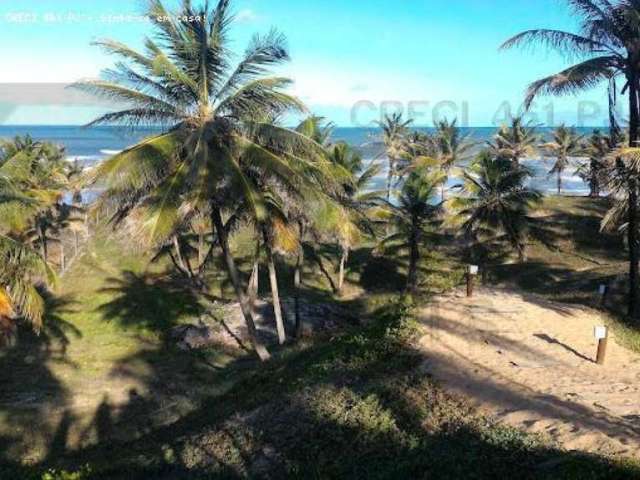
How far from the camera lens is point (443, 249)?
37.5 meters

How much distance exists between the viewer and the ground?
9.40 m

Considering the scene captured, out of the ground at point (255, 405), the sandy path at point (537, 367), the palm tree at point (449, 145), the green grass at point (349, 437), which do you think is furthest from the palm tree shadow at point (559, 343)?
the palm tree at point (449, 145)

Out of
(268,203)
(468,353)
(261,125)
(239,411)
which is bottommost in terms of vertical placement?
(239,411)

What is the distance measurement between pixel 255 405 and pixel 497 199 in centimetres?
2128

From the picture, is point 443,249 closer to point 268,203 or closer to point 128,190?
point 268,203

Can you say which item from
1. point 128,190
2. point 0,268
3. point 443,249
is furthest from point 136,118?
point 443,249

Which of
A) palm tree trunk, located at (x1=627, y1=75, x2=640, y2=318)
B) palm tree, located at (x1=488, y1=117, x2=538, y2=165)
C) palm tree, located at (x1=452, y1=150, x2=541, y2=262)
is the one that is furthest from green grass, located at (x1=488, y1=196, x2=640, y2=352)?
palm tree, located at (x1=488, y1=117, x2=538, y2=165)

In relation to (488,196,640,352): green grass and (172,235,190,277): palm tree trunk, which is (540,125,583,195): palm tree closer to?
(488,196,640,352): green grass

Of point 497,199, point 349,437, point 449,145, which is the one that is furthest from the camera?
point 449,145

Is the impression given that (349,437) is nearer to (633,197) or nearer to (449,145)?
(633,197)

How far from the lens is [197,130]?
13.9 meters

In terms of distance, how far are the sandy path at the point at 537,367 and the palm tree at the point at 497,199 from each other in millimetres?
12978

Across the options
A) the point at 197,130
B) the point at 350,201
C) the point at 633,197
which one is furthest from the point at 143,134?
the point at 633,197

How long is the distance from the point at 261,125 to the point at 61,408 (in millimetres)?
10135
